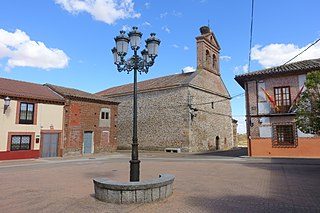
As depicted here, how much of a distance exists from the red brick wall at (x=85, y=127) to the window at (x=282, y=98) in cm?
1527

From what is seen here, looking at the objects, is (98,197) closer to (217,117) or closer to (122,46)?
(122,46)

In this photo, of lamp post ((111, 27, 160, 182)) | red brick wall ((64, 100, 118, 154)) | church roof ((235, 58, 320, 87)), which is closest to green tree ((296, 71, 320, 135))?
church roof ((235, 58, 320, 87))

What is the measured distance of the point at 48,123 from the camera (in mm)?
20891

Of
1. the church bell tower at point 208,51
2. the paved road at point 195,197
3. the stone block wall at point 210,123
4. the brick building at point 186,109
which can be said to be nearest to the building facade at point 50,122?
the brick building at point 186,109

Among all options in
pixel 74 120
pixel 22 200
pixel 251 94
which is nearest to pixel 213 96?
pixel 251 94

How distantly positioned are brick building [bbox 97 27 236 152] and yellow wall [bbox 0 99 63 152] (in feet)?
35.0

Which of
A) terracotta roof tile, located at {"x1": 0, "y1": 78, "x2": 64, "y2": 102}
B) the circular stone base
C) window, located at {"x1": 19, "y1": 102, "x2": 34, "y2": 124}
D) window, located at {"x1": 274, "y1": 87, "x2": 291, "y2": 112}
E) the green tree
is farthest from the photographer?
window, located at {"x1": 19, "y1": 102, "x2": 34, "y2": 124}

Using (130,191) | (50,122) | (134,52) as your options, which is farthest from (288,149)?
(50,122)

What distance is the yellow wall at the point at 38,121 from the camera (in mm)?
18172

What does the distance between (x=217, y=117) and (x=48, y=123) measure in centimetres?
1978

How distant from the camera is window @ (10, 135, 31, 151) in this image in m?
18.8

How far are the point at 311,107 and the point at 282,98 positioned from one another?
7.28 m

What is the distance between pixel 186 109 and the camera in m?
26.6

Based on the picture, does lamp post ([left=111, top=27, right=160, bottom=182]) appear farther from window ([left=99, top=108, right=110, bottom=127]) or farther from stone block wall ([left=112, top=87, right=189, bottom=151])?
stone block wall ([left=112, top=87, right=189, bottom=151])
